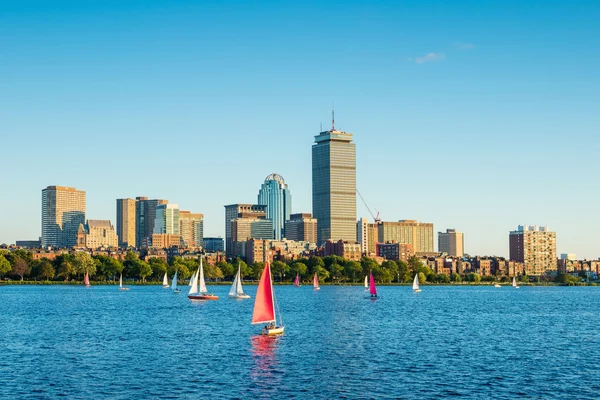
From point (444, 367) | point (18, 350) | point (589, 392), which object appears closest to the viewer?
point (589, 392)

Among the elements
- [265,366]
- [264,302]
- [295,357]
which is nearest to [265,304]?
[264,302]

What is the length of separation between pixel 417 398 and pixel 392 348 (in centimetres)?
2628

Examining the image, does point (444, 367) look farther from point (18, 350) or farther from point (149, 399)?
point (18, 350)

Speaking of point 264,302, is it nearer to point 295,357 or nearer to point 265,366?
point 295,357

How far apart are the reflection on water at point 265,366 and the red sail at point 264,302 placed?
2.11 m

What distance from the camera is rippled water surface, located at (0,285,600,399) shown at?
58406mm

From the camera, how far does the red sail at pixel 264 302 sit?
85.2 meters

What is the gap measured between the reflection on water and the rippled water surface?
0.43ft

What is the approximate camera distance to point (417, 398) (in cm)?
5547

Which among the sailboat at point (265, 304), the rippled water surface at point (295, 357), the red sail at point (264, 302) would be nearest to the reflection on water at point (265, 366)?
the rippled water surface at point (295, 357)

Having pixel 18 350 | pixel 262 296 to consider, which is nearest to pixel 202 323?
pixel 262 296

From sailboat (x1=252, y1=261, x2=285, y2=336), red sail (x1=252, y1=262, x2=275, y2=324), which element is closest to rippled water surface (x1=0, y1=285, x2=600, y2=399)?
sailboat (x1=252, y1=261, x2=285, y2=336)

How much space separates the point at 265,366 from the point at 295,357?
20.6ft

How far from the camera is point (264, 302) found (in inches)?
3423
